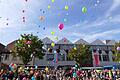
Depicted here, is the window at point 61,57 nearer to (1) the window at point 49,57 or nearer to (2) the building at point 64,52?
(2) the building at point 64,52

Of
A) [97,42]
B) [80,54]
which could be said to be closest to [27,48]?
[80,54]

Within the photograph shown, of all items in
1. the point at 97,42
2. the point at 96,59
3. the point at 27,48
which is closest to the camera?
the point at 27,48

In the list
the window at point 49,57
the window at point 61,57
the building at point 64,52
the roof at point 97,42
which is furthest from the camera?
the roof at point 97,42

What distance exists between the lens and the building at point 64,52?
54.2 m

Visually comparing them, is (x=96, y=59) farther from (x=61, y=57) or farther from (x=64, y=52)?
(x=61, y=57)

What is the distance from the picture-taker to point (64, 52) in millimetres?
56250

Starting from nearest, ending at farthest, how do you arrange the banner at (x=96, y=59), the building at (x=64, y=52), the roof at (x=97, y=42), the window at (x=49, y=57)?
the building at (x=64, y=52)
the window at (x=49, y=57)
the banner at (x=96, y=59)
the roof at (x=97, y=42)

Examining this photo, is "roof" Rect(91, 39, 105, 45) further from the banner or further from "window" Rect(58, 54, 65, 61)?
"window" Rect(58, 54, 65, 61)

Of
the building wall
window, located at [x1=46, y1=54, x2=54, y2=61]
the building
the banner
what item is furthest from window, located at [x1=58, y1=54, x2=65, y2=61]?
the banner

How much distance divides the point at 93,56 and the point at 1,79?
42.4 m

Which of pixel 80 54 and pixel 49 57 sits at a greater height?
pixel 80 54

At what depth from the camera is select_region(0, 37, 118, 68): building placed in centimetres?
5419

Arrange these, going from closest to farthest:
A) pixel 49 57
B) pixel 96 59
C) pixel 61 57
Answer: pixel 49 57 < pixel 61 57 < pixel 96 59

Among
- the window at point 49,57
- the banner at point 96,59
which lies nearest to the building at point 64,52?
the window at point 49,57
